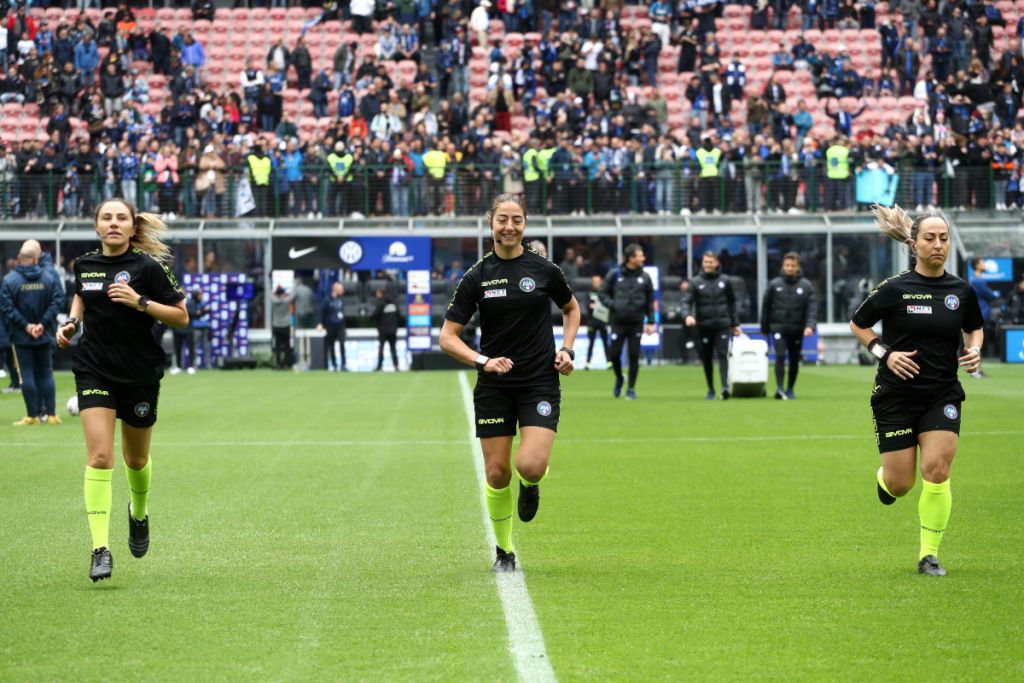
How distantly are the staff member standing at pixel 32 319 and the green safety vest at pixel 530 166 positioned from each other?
19.8 metres

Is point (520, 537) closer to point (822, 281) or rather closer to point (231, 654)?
point (231, 654)

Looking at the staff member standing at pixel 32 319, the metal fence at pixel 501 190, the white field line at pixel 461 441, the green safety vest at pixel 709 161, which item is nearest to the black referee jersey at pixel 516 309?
the white field line at pixel 461 441

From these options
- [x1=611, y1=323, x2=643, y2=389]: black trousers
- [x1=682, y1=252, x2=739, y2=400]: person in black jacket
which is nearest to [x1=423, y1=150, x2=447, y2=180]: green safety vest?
[x1=611, y1=323, x2=643, y2=389]: black trousers

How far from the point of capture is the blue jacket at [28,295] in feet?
62.4

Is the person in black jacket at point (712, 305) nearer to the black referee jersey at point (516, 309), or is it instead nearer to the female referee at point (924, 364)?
the female referee at point (924, 364)

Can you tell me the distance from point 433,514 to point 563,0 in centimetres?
3536

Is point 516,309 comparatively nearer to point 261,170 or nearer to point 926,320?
point 926,320

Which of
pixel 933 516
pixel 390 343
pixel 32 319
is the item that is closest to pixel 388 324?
pixel 390 343

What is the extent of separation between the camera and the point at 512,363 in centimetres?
845

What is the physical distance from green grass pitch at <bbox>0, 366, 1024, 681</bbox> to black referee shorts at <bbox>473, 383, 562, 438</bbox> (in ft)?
2.47

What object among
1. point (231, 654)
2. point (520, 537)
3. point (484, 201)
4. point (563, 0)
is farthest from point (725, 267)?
point (231, 654)

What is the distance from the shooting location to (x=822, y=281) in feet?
129

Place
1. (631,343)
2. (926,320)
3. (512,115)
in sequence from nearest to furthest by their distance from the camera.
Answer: (926,320), (631,343), (512,115)

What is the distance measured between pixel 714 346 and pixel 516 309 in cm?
1533
